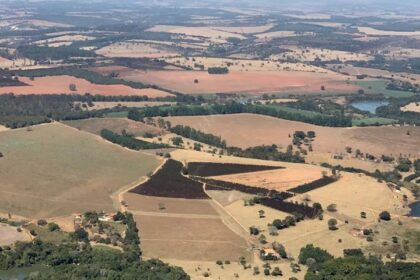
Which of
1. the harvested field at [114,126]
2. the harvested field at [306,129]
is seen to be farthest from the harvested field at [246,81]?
the harvested field at [114,126]

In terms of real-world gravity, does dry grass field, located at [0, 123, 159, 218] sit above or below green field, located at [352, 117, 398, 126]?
below

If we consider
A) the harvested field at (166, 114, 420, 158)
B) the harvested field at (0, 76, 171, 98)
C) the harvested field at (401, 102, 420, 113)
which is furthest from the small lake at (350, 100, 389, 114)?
the harvested field at (0, 76, 171, 98)

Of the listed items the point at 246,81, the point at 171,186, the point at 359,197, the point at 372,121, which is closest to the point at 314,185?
the point at 359,197

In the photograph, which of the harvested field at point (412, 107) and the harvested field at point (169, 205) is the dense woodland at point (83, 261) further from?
the harvested field at point (412, 107)

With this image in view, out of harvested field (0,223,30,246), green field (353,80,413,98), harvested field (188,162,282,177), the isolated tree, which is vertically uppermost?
the isolated tree

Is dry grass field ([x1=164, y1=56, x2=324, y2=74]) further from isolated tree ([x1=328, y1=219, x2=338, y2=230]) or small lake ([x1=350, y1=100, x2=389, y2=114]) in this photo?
isolated tree ([x1=328, y1=219, x2=338, y2=230])

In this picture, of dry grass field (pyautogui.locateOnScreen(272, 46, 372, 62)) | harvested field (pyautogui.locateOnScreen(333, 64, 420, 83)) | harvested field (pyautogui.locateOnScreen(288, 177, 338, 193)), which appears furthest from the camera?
dry grass field (pyautogui.locateOnScreen(272, 46, 372, 62))

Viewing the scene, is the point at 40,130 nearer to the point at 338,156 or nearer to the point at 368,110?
the point at 338,156
